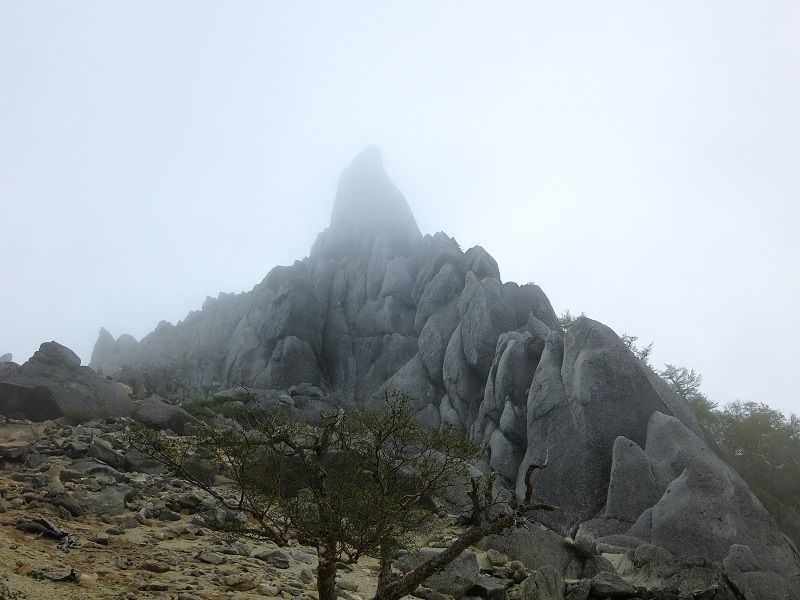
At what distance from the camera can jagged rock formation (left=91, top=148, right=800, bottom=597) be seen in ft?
76.4

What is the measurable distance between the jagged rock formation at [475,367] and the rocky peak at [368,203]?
14.0 inches

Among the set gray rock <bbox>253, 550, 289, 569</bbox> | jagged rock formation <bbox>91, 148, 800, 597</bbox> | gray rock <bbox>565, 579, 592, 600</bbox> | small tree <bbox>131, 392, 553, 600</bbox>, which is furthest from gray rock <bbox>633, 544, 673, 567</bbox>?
gray rock <bbox>253, 550, 289, 569</bbox>

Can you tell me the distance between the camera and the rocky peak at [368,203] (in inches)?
3241

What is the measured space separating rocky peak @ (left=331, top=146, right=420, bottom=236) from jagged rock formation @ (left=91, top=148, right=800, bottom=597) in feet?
1.17

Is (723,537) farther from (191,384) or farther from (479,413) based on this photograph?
(191,384)

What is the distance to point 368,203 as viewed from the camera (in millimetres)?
89625

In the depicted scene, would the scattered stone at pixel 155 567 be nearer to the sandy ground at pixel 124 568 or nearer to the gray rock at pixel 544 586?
the sandy ground at pixel 124 568

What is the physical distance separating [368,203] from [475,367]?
5195 centimetres

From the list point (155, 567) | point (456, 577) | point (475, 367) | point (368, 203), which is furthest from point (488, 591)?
point (368, 203)

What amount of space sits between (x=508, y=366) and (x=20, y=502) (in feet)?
98.0

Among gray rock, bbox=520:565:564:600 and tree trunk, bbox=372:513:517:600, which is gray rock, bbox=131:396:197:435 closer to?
gray rock, bbox=520:565:564:600

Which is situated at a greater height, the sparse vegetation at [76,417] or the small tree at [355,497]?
the small tree at [355,497]

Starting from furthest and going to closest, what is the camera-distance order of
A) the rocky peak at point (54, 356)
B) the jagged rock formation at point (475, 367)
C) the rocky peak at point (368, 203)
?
the rocky peak at point (368, 203) → the rocky peak at point (54, 356) → the jagged rock formation at point (475, 367)

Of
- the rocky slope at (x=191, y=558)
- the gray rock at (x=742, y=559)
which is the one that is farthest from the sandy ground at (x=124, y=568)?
the gray rock at (x=742, y=559)
